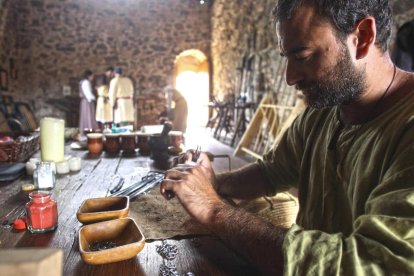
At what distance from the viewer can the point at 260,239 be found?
763 millimetres

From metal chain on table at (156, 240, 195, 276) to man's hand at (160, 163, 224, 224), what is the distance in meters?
0.10

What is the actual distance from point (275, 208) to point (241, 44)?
6.17 meters

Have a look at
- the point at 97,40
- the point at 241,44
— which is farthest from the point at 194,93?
the point at 241,44

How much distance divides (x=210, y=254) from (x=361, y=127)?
54 centimetres

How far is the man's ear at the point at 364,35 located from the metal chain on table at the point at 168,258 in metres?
0.70

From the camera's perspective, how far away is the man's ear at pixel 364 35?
0.87 meters

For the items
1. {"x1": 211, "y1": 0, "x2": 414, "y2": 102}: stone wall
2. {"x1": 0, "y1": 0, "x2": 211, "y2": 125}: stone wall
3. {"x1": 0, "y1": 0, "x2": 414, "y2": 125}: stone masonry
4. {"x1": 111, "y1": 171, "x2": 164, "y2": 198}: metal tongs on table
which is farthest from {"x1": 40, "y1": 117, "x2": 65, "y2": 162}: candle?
{"x1": 0, "y1": 0, "x2": 211, "y2": 125}: stone wall

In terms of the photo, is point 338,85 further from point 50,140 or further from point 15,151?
point 15,151

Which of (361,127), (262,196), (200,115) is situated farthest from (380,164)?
(200,115)

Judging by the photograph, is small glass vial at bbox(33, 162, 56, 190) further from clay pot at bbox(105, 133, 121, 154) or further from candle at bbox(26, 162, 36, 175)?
clay pot at bbox(105, 133, 121, 154)

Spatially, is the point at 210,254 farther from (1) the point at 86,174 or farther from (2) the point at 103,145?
(2) the point at 103,145

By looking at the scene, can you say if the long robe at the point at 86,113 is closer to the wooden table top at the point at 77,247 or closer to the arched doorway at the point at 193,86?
the arched doorway at the point at 193,86

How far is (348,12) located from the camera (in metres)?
0.85

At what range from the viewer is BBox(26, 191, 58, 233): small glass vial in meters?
0.94
